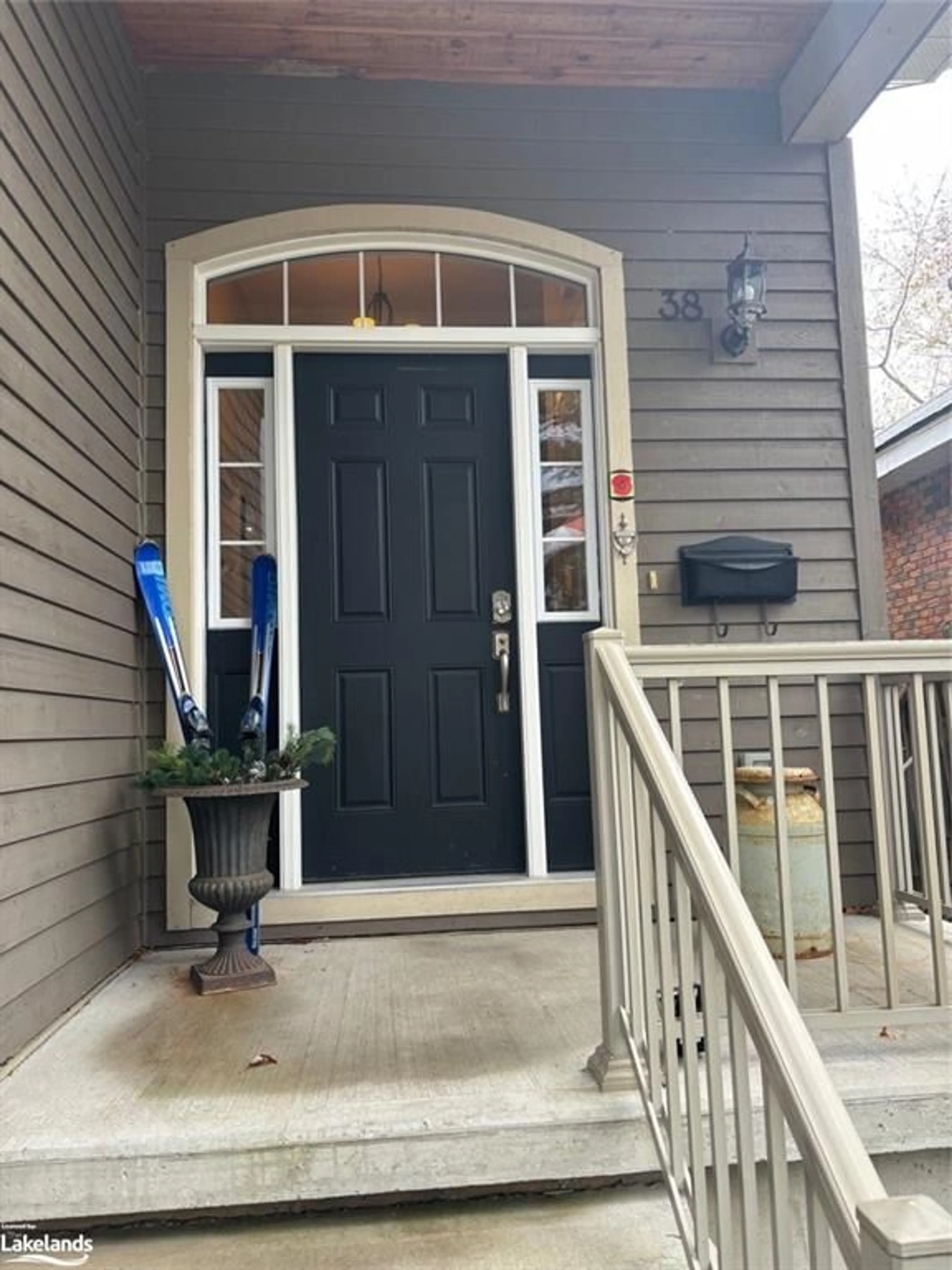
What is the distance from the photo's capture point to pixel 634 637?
324 cm

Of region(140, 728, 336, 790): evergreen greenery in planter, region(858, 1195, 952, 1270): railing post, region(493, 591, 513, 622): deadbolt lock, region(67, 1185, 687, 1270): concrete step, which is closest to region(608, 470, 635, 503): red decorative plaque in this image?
region(493, 591, 513, 622): deadbolt lock

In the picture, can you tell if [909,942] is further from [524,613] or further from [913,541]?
[913,541]

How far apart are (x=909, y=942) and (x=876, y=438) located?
469 cm

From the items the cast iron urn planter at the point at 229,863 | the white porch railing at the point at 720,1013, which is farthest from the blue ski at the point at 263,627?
the white porch railing at the point at 720,1013

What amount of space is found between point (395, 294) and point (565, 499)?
1034mm

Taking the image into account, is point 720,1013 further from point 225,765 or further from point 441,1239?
point 225,765

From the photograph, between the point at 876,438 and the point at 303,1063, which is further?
the point at 876,438

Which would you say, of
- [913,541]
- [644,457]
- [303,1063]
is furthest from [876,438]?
[303,1063]

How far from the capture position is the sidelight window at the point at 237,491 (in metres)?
3.21

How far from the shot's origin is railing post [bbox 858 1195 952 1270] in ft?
2.61

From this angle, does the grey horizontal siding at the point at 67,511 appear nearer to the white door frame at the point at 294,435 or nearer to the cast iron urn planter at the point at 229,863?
the white door frame at the point at 294,435

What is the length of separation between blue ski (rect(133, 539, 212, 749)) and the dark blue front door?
0.47m

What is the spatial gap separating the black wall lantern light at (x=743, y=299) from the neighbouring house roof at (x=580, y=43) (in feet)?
2.04

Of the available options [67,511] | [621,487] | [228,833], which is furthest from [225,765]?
[621,487]
